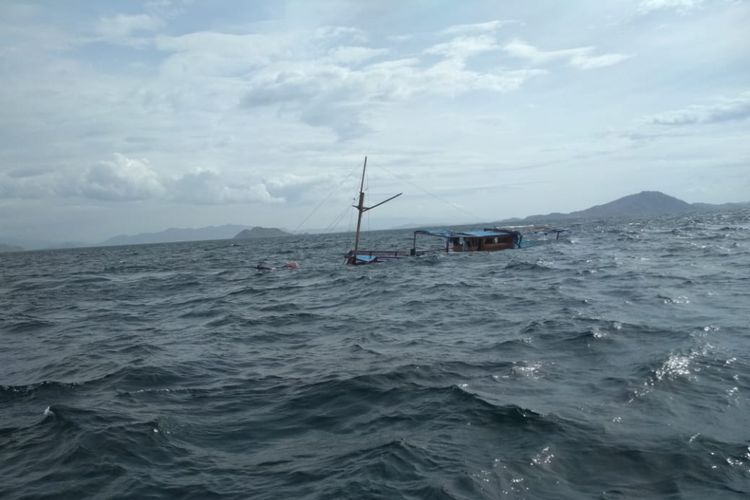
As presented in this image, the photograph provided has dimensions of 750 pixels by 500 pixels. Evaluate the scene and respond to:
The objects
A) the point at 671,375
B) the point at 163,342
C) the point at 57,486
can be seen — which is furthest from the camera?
the point at 163,342

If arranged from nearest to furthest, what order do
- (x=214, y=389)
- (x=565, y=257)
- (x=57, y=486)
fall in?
1. (x=57, y=486)
2. (x=214, y=389)
3. (x=565, y=257)

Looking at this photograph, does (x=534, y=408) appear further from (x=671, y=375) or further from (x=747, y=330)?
(x=747, y=330)

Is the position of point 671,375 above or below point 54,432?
above

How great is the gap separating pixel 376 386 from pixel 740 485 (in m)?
8.13

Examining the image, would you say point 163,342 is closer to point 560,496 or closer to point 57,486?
point 57,486

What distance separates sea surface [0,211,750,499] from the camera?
916 centimetres

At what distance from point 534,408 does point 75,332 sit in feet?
72.7

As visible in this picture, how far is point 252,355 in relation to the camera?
1847cm

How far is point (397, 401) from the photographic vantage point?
42.1 ft

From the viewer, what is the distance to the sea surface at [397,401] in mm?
9156

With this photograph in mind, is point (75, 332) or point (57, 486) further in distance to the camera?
point (75, 332)

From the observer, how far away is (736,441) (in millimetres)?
9820

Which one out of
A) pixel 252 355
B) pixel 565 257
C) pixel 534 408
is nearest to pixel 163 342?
pixel 252 355

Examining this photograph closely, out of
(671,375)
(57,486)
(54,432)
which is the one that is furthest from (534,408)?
(54,432)
